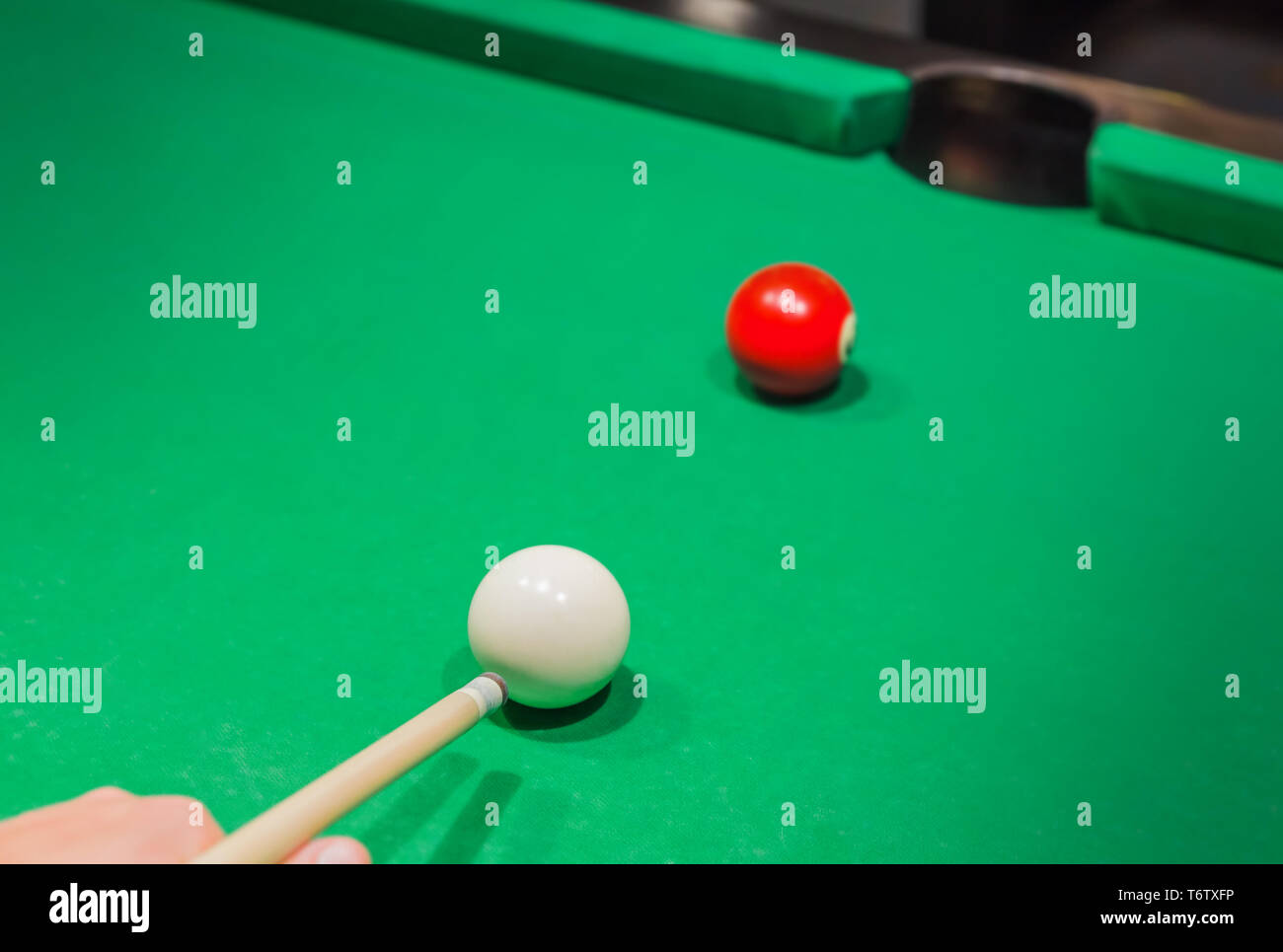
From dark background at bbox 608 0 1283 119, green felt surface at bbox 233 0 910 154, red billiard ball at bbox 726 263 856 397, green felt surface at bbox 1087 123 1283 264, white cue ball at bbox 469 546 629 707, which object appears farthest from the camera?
dark background at bbox 608 0 1283 119

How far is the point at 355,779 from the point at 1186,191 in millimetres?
2046

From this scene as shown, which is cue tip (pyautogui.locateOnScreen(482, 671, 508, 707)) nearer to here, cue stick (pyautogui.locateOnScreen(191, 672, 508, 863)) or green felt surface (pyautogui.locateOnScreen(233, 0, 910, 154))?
cue stick (pyautogui.locateOnScreen(191, 672, 508, 863))

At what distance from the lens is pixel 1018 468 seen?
7.23 ft

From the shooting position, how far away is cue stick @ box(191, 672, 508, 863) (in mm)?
1242

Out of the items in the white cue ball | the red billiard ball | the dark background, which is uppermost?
the dark background

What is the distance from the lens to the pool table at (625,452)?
1.60m

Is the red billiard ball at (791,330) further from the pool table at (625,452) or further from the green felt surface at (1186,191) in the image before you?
the green felt surface at (1186,191)

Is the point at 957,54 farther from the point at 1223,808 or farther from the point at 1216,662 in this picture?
the point at 1223,808

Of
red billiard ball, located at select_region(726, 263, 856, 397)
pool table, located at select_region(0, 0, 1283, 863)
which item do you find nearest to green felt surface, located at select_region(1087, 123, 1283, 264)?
pool table, located at select_region(0, 0, 1283, 863)

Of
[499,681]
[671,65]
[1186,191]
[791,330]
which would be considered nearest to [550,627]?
[499,681]

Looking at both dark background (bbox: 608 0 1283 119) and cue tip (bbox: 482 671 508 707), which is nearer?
cue tip (bbox: 482 671 508 707)

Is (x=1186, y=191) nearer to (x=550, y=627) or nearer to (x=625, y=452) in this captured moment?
(x=625, y=452)
